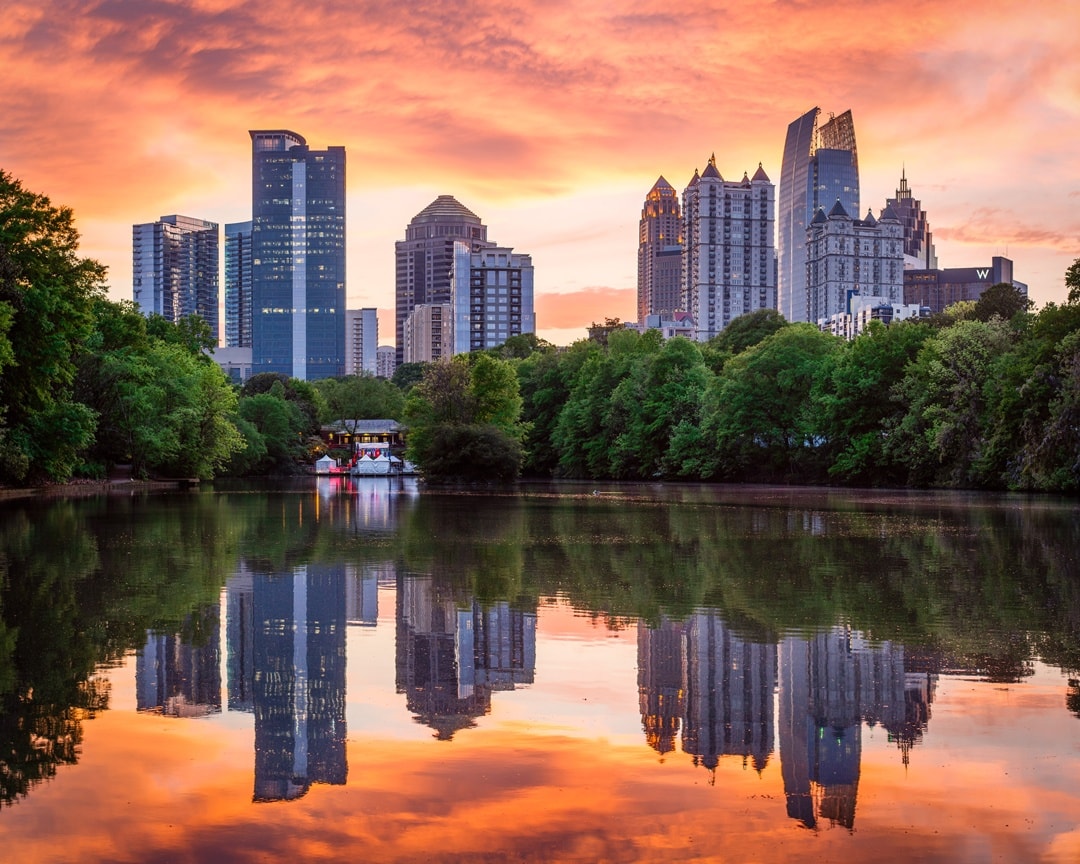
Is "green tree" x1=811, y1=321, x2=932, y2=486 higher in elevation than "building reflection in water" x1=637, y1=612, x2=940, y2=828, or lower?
higher

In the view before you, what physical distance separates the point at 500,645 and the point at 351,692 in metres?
2.80

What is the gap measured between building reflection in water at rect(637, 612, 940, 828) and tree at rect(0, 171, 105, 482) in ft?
122

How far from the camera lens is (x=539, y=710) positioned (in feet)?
33.5

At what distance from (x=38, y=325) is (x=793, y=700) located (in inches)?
1725

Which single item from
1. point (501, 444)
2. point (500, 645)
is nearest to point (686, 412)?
point (501, 444)

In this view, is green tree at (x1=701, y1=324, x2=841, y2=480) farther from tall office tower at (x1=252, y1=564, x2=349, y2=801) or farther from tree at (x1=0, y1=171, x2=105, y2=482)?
tall office tower at (x1=252, y1=564, x2=349, y2=801)

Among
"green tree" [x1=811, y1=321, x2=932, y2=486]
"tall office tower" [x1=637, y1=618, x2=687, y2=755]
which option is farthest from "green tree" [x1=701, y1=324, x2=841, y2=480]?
"tall office tower" [x1=637, y1=618, x2=687, y2=755]

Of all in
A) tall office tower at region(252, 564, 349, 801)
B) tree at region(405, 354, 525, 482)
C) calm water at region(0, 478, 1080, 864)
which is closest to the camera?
calm water at region(0, 478, 1080, 864)

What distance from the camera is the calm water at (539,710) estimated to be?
7.02 meters

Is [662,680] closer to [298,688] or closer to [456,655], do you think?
[456,655]

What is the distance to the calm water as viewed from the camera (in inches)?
277

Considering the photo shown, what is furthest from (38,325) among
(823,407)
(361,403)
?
(361,403)

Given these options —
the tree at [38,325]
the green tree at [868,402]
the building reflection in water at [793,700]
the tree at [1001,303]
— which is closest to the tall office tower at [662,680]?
the building reflection in water at [793,700]

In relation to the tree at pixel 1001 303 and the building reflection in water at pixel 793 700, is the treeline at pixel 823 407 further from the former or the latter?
the building reflection in water at pixel 793 700
